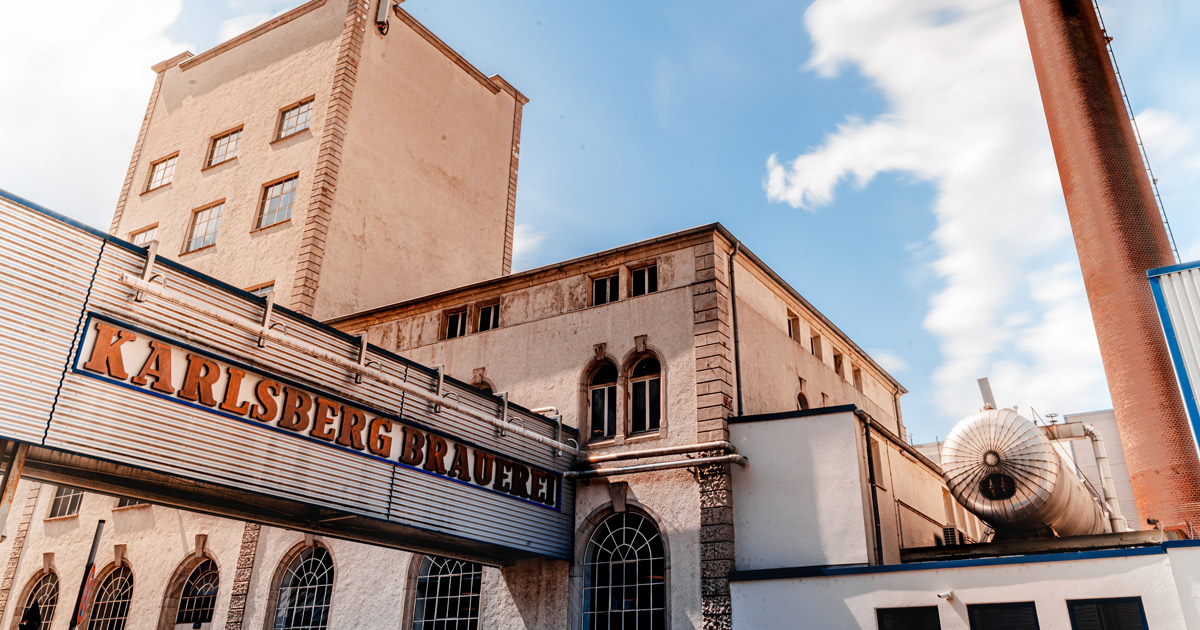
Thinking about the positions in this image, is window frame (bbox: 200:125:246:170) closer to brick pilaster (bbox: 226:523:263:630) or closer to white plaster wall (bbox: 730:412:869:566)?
brick pilaster (bbox: 226:523:263:630)

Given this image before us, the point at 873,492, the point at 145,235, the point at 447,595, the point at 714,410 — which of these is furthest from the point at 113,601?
the point at 873,492

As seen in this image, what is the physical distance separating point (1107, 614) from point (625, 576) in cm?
893

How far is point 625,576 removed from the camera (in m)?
17.2

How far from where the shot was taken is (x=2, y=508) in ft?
30.2

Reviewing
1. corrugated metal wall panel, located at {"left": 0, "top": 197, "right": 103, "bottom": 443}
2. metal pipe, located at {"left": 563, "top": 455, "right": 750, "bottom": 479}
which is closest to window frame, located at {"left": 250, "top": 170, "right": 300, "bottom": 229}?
metal pipe, located at {"left": 563, "top": 455, "right": 750, "bottom": 479}

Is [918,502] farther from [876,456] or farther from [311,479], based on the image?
[311,479]

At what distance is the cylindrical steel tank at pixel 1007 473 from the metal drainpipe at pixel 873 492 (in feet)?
12.7

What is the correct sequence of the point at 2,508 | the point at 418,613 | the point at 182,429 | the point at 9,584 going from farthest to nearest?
the point at 9,584 → the point at 418,613 → the point at 182,429 → the point at 2,508

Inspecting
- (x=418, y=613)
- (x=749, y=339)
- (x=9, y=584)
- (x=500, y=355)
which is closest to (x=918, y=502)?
(x=749, y=339)

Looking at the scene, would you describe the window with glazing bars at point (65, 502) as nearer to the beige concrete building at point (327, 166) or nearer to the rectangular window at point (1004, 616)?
the beige concrete building at point (327, 166)

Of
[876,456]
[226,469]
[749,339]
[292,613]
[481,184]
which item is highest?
[481,184]

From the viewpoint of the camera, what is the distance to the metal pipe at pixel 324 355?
35.8 ft

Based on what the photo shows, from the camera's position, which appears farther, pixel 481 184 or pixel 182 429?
pixel 481 184

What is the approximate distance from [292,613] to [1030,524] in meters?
18.4
